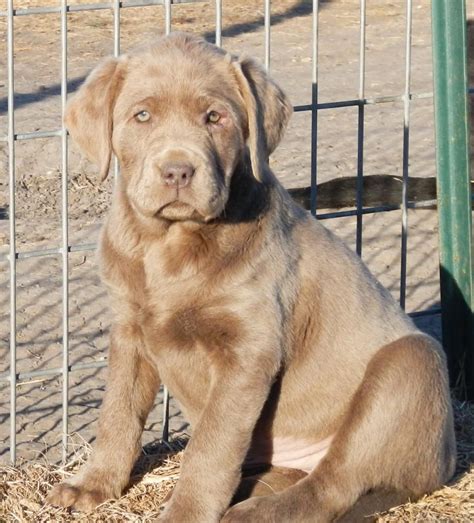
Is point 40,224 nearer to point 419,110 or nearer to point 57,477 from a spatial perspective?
point 57,477

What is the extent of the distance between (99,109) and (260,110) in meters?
0.54

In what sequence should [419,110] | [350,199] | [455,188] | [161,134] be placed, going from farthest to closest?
[419,110], [350,199], [455,188], [161,134]

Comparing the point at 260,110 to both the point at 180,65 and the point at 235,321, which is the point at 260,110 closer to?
the point at 180,65

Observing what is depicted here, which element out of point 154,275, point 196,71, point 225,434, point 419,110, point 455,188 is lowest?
point 225,434

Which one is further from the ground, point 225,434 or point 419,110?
point 419,110

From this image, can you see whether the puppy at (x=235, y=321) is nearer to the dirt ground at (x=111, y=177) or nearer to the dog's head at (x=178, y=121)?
the dog's head at (x=178, y=121)

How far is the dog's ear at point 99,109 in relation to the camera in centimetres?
423

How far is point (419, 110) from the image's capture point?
11.2 m

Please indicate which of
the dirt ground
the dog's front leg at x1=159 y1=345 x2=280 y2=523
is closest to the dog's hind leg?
the dog's front leg at x1=159 y1=345 x2=280 y2=523

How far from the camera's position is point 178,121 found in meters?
4.13

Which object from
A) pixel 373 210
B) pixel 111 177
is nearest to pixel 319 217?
pixel 373 210

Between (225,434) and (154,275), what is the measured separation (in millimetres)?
595

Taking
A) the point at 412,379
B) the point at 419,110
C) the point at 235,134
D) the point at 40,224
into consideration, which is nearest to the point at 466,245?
the point at 412,379

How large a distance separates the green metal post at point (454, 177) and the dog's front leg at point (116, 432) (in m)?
1.56
